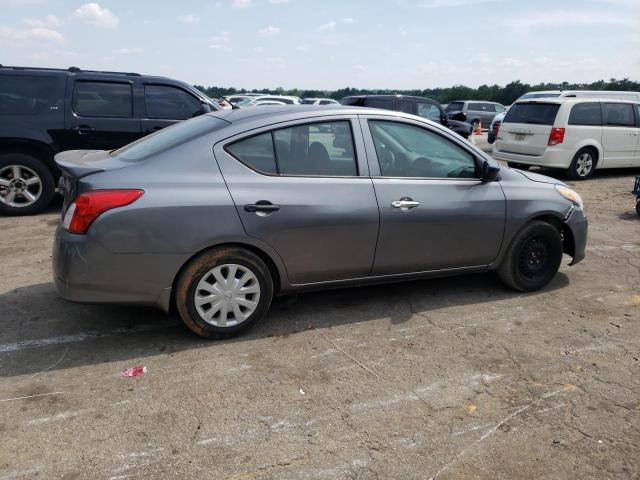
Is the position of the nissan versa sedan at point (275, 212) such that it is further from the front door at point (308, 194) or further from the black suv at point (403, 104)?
the black suv at point (403, 104)

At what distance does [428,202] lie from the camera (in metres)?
4.27

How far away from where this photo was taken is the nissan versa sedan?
3.49m

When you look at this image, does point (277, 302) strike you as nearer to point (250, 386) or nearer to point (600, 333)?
point (250, 386)

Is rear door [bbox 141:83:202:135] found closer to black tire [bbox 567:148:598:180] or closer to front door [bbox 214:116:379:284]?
front door [bbox 214:116:379:284]

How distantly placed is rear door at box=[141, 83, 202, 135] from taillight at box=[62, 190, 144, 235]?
469 cm

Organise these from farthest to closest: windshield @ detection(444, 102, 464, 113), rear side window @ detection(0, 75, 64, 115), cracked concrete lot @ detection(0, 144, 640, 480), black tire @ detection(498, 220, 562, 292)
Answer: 1. windshield @ detection(444, 102, 464, 113)
2. rear side window @ detection(0, 75, 64, 115)
3. black tire @ detection(498, 220, 562, 292)
4. cracked concrete lot @ detection(0, 144, 640, 480)

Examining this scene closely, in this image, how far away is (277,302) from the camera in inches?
181

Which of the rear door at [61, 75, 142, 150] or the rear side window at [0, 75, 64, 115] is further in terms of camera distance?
the rear door at [61, 75, 142, 150]

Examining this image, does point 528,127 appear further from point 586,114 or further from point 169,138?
point 169,138

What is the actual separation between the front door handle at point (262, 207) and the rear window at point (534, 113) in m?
9.13

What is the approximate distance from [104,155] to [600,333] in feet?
13.4

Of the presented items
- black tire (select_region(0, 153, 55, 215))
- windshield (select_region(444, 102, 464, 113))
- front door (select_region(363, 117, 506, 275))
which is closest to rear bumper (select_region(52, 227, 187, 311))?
front door (select_region(363, 117, 506, 275))

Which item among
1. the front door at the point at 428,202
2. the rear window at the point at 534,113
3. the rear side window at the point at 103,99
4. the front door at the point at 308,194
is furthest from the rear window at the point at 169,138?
the rear window at the point at 534,113

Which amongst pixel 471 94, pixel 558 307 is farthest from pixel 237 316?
pixel 471 94
